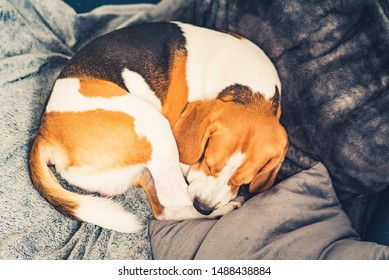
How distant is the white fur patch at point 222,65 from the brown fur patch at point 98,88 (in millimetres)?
359

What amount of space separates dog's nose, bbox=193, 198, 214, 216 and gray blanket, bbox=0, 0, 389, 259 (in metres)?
0.05

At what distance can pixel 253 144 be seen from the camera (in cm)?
158

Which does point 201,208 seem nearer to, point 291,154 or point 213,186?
point 213,186

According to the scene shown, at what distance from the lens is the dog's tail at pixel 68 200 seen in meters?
1.51

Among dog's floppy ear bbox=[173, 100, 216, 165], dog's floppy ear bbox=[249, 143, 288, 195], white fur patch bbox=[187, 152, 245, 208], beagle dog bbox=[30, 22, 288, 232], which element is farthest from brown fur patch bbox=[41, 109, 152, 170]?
dog's floppy ear bbox=[249, 143, 288, 195]

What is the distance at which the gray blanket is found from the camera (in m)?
1.56

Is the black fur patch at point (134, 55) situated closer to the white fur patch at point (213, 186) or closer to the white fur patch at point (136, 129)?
the white fur patch at point (136, 129)

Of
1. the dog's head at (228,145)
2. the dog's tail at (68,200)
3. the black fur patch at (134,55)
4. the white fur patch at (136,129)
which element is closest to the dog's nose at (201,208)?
the dog's head at (228,145)

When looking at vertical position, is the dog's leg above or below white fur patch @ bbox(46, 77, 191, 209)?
below

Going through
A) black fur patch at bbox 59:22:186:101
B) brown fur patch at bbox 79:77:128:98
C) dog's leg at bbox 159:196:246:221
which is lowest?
dog's leg at bbox 159:196:246:221

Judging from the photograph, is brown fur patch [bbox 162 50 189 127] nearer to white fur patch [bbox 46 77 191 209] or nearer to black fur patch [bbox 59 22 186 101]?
black fur patch [bbox 59 22 186 101]

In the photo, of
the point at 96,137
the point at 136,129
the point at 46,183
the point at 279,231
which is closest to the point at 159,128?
the point at 136,129

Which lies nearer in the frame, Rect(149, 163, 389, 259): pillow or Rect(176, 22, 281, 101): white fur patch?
Rect(149, 163, 389, 259): pillow

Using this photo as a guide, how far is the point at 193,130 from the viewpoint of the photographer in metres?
1.62
